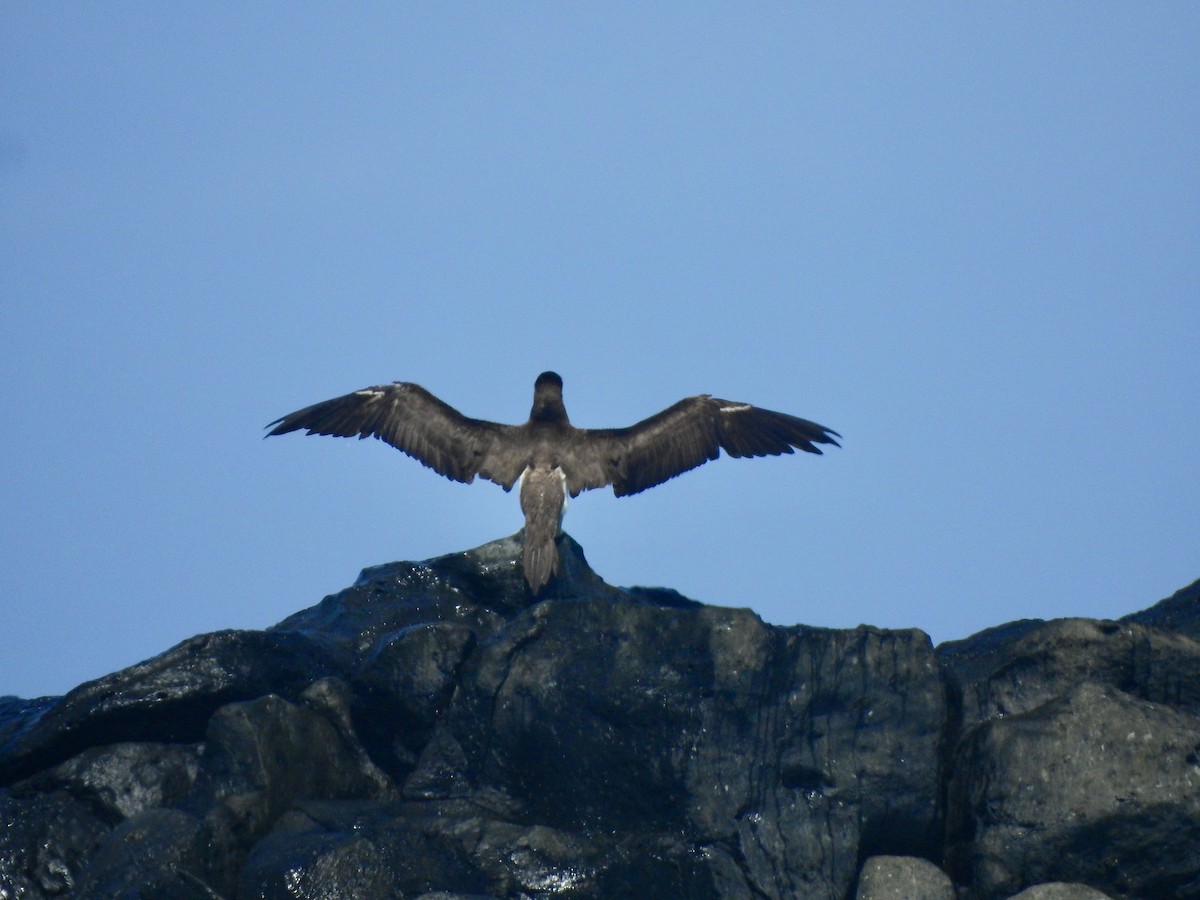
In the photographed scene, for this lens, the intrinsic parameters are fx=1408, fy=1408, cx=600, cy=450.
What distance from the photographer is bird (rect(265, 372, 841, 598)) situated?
47.8 ft

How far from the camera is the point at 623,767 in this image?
10844mm

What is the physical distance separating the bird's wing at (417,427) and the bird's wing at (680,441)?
910 millimetres

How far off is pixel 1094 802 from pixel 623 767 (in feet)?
11.3

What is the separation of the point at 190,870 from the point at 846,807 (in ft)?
15.7

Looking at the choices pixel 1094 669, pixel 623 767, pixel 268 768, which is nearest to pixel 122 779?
pixel 268 768

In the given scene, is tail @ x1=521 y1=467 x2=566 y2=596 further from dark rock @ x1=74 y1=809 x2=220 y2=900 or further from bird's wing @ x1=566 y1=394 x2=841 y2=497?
dark rock @ x1=74 y1=809 x2=220 y2=900

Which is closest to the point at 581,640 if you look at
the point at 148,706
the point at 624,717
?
the point at 624,717

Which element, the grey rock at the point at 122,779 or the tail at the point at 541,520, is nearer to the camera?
the grey rock at the point at 122,779

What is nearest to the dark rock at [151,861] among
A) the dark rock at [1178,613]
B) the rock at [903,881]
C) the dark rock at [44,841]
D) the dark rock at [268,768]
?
the dark rock at [268,768]

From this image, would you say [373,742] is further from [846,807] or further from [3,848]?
[846,807]

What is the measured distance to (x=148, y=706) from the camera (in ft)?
38.0

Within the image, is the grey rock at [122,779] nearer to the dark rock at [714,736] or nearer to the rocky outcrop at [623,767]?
the rocky outcrop at [623,767]

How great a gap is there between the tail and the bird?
0.05m

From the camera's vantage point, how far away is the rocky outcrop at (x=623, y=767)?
10.0 m
